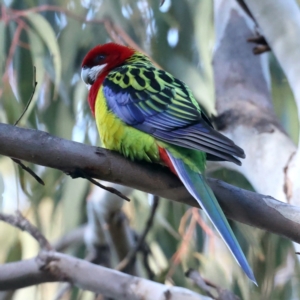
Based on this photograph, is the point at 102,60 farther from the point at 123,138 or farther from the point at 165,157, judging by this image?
the point at 165,157

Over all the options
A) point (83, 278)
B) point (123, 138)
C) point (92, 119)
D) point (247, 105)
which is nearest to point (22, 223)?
point (83, 278)

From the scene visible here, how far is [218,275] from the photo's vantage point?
206cm

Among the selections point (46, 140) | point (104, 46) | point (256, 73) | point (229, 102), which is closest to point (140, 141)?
point (46, 140)

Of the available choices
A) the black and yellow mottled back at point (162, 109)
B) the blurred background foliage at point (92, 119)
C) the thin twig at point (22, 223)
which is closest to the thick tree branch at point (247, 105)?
the blurred background foliage at point (92, 119)

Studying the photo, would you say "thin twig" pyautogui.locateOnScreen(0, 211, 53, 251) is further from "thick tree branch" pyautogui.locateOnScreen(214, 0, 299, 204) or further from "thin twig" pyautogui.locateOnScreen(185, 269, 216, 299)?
"thick tree branch" pyautogui.locateOnScreen(214, 0, 299, 204)

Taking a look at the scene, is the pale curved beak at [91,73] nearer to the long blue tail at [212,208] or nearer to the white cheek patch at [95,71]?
the white cheek patch at [95,71]

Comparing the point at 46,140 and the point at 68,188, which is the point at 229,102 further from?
the point at 46,140

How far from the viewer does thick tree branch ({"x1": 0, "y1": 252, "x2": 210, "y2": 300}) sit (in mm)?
1473

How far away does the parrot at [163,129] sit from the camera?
3.57 ft

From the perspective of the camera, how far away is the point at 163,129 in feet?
4.08

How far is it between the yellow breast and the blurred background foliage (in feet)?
2.08

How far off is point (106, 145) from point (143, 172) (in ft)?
0.85

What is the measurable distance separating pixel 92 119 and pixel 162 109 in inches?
34.7

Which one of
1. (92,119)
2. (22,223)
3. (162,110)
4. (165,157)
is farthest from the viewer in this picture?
(92,119)
